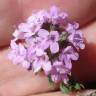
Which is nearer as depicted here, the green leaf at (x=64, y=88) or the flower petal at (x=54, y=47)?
the flower petal at (x=54, y=47)

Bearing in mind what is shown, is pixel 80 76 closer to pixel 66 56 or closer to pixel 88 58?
pixel 88 58

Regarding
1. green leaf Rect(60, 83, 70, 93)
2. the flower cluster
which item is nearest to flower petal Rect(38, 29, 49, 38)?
the flower cluster

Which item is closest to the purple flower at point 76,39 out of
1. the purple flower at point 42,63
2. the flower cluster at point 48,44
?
the flower cluster at point 48,44

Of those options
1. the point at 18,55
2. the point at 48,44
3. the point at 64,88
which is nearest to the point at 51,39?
the point at 48,44

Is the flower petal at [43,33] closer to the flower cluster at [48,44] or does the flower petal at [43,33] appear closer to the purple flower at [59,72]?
the flower cluster at [48,44]

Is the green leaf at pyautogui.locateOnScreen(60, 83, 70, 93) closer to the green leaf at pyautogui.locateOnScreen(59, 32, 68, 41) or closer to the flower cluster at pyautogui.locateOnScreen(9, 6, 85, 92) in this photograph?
the flower cluster at pyautogui.locateOnScreen(9, 6, 85, 92)

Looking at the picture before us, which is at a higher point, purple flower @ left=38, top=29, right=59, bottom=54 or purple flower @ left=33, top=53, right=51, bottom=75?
purple flower @ left=38, top=29, right=59, bottom=54

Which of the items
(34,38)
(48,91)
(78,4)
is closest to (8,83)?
(48,91)
